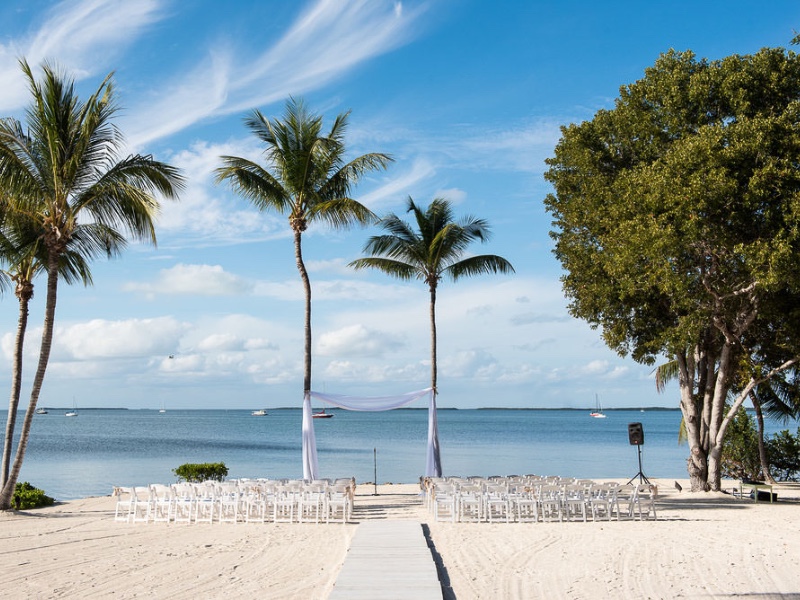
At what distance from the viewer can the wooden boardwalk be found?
7.58 metres

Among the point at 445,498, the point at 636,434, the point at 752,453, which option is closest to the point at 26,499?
the point at 445,498

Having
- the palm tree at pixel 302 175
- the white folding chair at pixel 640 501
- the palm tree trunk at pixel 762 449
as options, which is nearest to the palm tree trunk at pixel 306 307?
the palm tree at pixel 302 175

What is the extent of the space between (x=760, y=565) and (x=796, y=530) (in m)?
3.99

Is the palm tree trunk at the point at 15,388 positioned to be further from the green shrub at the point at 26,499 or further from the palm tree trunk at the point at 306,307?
the palm tree trunk at the point at 306,307

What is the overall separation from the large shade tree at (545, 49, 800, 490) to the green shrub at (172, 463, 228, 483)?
11293mm

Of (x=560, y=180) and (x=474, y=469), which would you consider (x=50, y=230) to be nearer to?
(x=560, y=180)

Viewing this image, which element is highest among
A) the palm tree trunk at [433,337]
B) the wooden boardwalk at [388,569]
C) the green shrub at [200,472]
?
the palm tree trunk at [433,337]

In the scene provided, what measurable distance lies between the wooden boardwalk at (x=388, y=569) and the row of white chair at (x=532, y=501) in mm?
A: 2523

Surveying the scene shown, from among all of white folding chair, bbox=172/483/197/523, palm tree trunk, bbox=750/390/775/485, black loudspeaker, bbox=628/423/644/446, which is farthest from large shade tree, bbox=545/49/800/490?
white folding chair, bbox=172/483/197/523

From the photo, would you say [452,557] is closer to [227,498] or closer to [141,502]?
[227,498]

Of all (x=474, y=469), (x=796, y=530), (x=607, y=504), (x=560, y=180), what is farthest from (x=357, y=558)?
(x=474, y=469)

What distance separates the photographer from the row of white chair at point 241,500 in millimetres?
14414

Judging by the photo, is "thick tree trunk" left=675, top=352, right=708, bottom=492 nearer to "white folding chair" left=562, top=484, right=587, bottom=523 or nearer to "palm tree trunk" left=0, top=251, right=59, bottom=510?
"white folding chair" left=562, top=484, right=587, bottom=523

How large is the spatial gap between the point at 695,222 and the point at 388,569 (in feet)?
34.0
